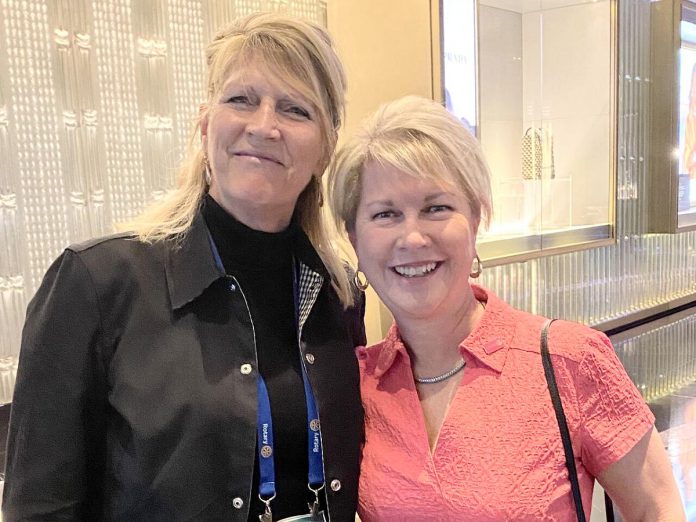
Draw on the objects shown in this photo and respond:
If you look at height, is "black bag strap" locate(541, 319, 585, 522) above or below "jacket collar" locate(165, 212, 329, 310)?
below

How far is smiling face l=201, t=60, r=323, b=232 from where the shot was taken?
53.6 inches

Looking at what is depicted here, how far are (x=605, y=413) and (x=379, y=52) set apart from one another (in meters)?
2.29

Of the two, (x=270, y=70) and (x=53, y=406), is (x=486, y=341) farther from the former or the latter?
(x=53, y=406)

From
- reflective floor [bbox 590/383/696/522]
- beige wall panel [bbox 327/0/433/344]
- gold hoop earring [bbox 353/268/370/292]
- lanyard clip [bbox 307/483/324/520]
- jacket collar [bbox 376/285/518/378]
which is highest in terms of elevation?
beige wall panel [bbox 327/0/433/344]

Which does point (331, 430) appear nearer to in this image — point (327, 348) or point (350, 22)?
point (327, 348)

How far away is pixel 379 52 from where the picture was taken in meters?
3.21

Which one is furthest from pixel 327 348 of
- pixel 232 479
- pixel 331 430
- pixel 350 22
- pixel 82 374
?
pixel 350 22

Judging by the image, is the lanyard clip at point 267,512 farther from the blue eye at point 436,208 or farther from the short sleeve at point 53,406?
the blue eye at point 436,208

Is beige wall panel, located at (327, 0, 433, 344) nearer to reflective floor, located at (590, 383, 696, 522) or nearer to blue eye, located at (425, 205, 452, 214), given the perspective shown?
reflective floor, located at (590, 383, 696, 522)

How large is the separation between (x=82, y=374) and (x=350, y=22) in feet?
8.02

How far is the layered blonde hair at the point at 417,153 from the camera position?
1.38m

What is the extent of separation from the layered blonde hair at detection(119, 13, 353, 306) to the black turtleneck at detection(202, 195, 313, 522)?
7cm

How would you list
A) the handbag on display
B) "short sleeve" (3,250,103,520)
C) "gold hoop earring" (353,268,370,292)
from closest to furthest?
"short sleeve" (3,250,103,520), "gold hoop earring" (353,268,370,292), the handbag on display

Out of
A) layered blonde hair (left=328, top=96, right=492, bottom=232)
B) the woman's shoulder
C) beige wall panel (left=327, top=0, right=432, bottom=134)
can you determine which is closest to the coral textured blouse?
layered blonde hair (left=328, top=96, right=492, bottom=232)
